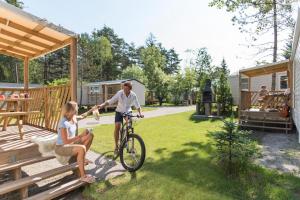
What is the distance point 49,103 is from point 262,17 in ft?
46.9

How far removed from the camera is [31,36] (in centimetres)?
483

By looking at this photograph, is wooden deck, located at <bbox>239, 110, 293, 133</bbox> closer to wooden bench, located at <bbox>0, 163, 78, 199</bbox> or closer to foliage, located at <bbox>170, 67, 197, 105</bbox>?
wooden bench, located at <bbox>0, 163, 78, 199</bbox>

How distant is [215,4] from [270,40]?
4535mm

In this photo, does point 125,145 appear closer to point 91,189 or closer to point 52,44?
point 91,189

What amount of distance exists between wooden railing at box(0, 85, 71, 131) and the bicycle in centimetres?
140

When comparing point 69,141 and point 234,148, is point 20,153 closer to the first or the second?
point 69,141

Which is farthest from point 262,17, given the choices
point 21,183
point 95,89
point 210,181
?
point 21,183

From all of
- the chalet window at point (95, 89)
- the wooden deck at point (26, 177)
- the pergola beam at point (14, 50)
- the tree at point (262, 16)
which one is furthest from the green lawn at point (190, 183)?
the chalet window at point (95, 89)

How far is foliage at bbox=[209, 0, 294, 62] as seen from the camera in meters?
14.3

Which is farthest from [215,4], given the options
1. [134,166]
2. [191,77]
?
[134,166]

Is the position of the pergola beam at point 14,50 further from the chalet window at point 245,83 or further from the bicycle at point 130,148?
the chalet window at point 245,83

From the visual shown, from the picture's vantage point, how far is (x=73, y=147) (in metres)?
3.38

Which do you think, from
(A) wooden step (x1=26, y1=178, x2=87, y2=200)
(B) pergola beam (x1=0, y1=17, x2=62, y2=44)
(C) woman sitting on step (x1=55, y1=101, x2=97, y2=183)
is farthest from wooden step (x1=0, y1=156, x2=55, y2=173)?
(B) pergola beam (x1=0, y1=17, x2=62, y2=44)

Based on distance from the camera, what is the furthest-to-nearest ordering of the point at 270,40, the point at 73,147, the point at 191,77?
1. the point at 191,77
2. the point at 270,40
3. the point at 73,147
